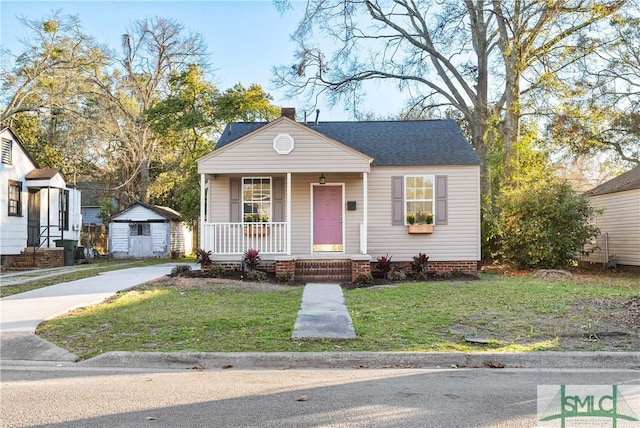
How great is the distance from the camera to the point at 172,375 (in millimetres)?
5207

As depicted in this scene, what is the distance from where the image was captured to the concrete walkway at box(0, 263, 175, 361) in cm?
611

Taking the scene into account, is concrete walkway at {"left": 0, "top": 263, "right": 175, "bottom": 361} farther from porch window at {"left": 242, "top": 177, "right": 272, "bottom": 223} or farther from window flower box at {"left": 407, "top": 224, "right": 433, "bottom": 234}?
window flower box at {"left": 407, "top": 224, "right": 433, "bottom": 234}

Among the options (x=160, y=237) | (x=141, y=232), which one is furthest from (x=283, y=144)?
(x=141, y=232)

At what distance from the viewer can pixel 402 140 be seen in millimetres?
15609

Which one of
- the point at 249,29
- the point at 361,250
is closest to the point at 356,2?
the point at 249,29

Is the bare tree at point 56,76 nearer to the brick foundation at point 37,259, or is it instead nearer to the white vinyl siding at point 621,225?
the brick foundation at point 37,259

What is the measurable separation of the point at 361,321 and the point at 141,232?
20.6 meters

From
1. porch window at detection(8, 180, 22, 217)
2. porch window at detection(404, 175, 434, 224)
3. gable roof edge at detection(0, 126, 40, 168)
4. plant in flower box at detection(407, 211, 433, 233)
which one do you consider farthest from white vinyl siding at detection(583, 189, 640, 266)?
gable roof edge at detection(0, 126, 40, 168)

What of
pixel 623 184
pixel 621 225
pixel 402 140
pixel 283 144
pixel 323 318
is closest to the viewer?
pixel 323 318

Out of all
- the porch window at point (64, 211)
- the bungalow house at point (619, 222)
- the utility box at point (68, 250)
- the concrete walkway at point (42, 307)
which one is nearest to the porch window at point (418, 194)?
the bungalow house at point (619, 222)

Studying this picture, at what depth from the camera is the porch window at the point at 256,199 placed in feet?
47.4

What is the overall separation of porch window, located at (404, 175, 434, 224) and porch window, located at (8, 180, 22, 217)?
15506 mm

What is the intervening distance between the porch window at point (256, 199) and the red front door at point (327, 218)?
1.41 metres

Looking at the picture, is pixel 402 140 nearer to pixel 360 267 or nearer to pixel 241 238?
pixel 360 267
